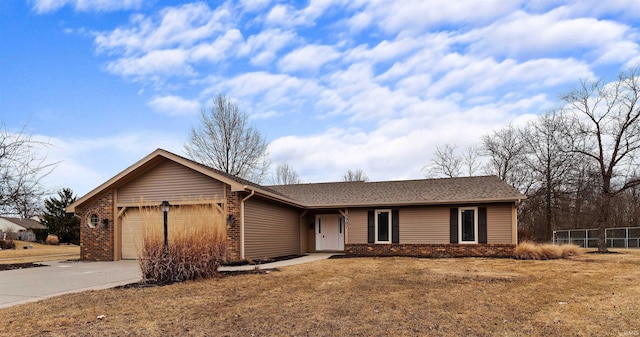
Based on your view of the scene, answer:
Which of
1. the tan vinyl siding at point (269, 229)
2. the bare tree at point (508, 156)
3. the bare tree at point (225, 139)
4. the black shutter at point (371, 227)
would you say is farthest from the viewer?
the bare tree at point (508, 156)

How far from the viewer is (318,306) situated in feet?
21.3

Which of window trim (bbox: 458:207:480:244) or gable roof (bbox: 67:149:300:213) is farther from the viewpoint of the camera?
window trim (bbox: 458:207:480:244)

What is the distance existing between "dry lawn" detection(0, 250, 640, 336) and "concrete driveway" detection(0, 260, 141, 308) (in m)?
0.85

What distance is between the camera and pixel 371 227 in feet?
56.7

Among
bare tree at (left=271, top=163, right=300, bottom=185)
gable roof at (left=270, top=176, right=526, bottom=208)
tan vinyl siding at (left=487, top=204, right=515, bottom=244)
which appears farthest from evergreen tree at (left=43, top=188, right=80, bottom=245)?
tan vinyl siding at (left=487, top=204, right=515, bottom=244)

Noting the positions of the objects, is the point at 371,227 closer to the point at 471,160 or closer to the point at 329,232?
the point at 329,232

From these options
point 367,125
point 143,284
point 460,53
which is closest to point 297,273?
point 143,284

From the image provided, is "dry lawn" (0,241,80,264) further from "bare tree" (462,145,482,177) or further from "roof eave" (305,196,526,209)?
"bare tree" (462,145,482,177)

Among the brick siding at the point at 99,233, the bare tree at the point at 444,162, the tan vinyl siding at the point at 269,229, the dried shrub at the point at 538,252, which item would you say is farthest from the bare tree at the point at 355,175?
the brick siding at the point at 99,233

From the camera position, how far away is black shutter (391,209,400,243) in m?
16.9

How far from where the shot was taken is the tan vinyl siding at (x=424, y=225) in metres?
16.4

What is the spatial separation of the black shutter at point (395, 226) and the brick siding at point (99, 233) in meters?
10.1

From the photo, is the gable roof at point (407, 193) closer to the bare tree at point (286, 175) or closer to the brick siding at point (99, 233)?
the brick siding at point (99, 233)

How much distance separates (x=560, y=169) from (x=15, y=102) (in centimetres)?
2759
